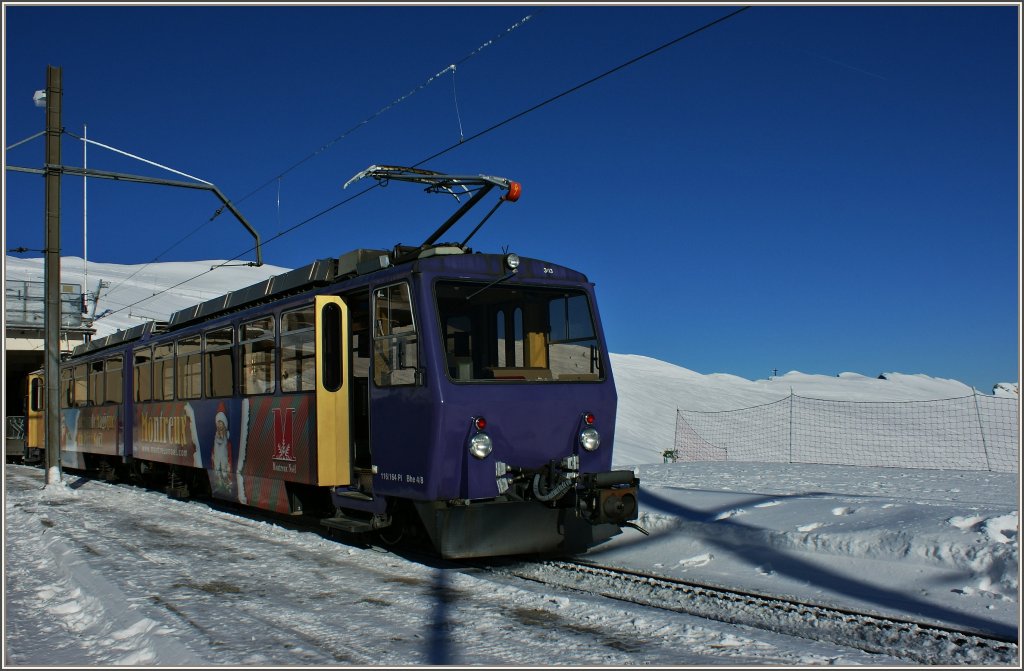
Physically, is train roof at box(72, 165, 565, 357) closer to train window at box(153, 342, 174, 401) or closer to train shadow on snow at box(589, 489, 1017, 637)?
train window at box(153, 342, 174, 401)

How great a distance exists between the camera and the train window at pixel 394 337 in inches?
342

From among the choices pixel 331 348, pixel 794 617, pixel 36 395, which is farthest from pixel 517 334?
pixel 36 395

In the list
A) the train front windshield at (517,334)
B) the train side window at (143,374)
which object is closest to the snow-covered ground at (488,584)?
the train front windshield at (517,334)

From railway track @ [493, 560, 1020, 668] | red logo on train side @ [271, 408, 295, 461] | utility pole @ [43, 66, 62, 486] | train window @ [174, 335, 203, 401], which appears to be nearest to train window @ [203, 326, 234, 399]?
train window @ [174, 335, 203, 401]

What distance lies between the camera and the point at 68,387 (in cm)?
2222

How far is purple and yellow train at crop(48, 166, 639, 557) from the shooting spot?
8344mm

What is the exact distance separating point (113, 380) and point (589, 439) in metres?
12.8

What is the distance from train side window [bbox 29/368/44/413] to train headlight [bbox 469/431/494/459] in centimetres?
2144

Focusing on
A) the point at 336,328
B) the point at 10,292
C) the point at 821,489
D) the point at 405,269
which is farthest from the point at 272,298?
the point at 10,292

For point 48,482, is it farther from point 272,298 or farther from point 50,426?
point 272,298

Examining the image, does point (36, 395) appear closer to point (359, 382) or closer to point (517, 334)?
point (359, 382)

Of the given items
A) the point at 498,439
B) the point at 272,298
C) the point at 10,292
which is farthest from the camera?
the point at 10,292

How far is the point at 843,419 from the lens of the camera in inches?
1882

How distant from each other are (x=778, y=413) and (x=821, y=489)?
3765 cm
